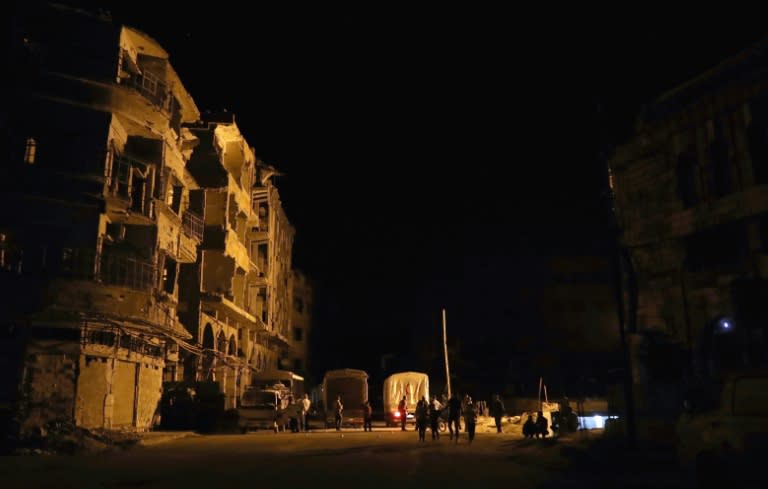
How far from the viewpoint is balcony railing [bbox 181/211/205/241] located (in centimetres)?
3469

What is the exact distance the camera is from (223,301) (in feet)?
124

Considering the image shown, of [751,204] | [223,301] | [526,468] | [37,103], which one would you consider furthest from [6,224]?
[751,204]

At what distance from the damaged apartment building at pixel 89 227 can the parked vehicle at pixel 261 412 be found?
162 inches

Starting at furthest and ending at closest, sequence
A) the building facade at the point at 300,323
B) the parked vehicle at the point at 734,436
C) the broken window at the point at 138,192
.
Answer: the building facade at the point at 300,323 < the broken window at the point at 138,192 < the parked vehicle at the point at 734,436

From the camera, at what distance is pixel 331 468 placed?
539 inches

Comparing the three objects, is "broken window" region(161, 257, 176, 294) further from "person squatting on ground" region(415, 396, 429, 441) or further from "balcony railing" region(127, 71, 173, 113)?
"person squatting on ground" region(415, 396, 429, 441)

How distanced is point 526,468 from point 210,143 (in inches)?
1262

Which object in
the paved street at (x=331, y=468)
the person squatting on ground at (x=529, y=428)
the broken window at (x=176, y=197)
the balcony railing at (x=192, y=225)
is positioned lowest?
the paved street at (x=331, y=468)

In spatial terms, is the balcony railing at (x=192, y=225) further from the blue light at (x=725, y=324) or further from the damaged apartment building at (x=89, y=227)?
the blue light at (x=725, y=324)

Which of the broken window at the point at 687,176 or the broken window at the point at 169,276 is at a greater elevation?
the broken window at the point at 687,176

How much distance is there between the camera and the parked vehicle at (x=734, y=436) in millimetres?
9344

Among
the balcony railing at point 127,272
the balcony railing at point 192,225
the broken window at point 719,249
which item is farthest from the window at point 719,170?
the balcony railing at point 192,225

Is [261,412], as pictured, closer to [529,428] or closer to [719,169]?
[529,428]

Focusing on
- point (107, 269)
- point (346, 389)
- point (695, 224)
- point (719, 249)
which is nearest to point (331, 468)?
point (695, 224)
